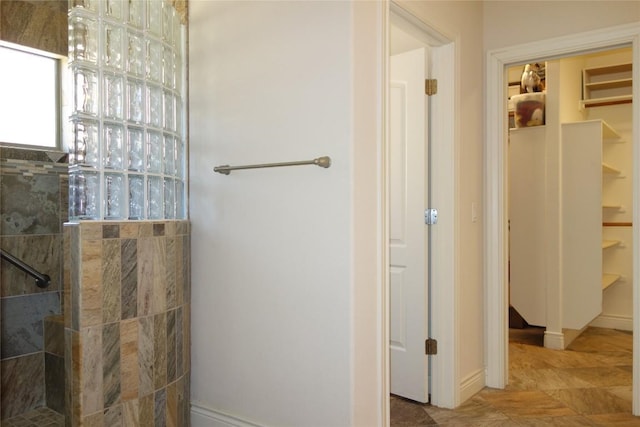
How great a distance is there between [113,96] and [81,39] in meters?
0.23

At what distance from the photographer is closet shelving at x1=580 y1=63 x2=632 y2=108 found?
14.1ft

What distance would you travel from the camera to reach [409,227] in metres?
2.59

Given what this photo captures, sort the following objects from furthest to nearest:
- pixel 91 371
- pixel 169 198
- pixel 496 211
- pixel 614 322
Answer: pixel 614 322 < pixel 496 211 < pixel 169 198 < pixel 91 371

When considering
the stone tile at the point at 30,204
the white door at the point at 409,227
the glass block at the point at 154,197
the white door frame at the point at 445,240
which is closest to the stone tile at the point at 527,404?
the white door frame at the point at 445,240

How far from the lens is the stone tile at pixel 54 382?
2383mm

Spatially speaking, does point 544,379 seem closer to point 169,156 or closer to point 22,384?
point 169,156

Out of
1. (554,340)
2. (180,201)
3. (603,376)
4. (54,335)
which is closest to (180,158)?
(180,201)

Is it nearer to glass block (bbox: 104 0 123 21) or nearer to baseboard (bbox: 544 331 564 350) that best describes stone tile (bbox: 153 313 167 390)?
glass block (bbox: 104 0 123 21)

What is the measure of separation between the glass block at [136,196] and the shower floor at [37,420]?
3.70 feet

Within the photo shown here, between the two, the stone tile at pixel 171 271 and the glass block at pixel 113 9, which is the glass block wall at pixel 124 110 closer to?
the glass block at pixel 113 9

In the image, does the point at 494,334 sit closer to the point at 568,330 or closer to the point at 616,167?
the point at 568,330

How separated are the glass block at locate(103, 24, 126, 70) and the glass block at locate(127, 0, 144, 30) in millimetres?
67

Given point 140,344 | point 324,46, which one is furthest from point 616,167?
point 140,344

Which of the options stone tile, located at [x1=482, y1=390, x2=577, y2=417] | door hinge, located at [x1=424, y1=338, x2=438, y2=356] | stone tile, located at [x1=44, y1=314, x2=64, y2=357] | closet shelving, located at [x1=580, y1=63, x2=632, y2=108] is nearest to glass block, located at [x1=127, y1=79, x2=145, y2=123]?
stone tile, located at [x1=44, y1=314, x2=64, y2=357]
